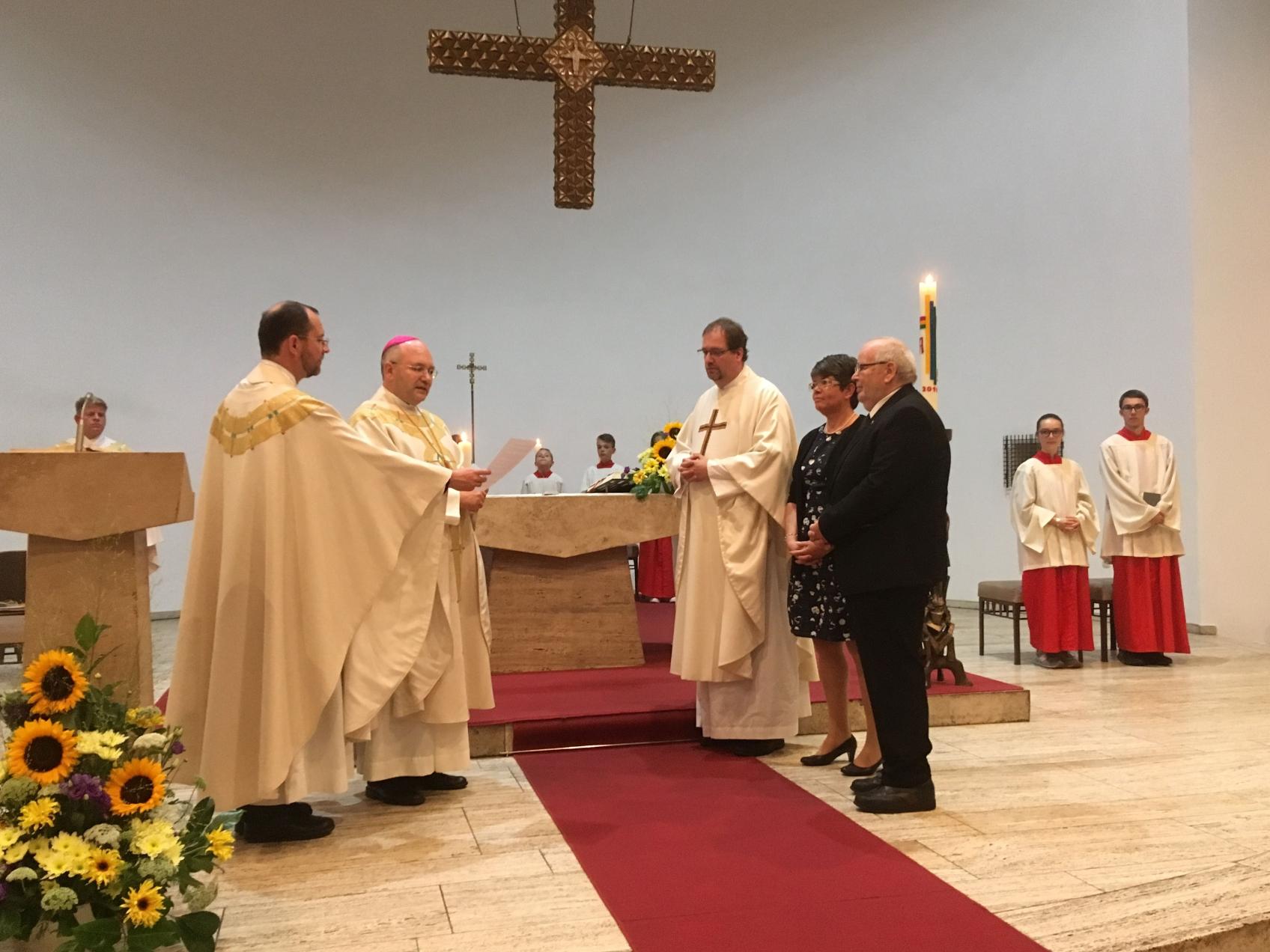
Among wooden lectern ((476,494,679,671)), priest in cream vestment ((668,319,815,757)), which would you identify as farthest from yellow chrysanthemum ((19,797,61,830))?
wooden lectern ((476,494,679,671))

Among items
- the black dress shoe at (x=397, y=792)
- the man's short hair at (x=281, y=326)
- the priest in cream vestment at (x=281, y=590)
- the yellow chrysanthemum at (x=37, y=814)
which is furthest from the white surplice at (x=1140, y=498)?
the yellow chrysanthemum at (x=37, y=814)

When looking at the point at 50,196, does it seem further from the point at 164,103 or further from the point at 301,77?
the point at 301,77

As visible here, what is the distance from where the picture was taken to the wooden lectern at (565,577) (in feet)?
21.0

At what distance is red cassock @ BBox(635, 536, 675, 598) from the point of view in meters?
10.2

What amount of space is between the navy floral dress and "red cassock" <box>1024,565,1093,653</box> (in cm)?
347

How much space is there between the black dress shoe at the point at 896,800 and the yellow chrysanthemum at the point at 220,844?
7.35 feet

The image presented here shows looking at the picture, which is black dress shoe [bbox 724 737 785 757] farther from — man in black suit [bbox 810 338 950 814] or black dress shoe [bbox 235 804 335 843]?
black dress shoe [bbox 235 804 335 843]

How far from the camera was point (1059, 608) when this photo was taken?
24.9 feet

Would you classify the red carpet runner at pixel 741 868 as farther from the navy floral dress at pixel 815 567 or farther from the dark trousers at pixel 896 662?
the navy floral dress at pixel 815 567

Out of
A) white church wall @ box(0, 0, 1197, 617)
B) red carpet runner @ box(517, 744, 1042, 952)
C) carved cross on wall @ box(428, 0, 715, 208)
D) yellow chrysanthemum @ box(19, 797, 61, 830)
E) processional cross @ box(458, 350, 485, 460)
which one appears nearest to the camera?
yellow chrysanthemum @ box(19, 797, 61, 830)

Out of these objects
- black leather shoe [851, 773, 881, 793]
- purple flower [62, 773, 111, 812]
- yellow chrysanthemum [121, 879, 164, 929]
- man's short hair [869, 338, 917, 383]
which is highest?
man's short hair [869, 338, 917, 383]

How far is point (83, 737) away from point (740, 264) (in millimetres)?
10234

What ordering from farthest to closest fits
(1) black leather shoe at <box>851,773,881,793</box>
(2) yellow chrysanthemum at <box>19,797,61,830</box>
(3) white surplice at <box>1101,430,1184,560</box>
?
(3) white surplice at <box>1101,430,1184,560</box>
(1) black leather shoe at <box>851,773,881,793</box>
(2) yellow chrysanthemum at <box>19,797,61,830</box>

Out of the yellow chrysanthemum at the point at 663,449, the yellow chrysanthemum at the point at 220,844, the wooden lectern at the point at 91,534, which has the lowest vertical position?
the yellow chrysanthemum at the point at 220,844
